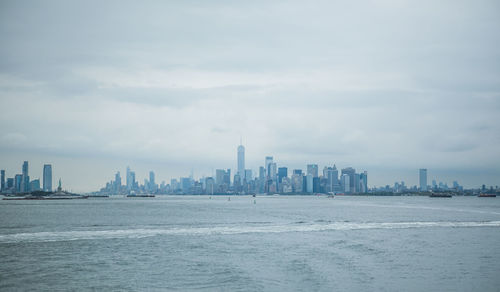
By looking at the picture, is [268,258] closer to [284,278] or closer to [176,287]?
[284,278]

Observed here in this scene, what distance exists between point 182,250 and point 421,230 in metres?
39.4

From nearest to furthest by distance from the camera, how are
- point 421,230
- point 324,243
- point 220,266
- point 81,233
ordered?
point 220,266, point 324,243, point 81,233, point 421,230

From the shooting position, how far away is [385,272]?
35.5 m

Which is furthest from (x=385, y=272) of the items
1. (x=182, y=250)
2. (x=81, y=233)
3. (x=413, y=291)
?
(x=81, y=233)

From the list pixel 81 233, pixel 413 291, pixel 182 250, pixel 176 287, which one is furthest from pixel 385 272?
pixel 81 233

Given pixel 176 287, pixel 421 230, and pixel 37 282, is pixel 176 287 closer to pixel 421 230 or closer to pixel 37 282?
pixel 37 282


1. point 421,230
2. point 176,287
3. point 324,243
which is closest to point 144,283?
point 176,287

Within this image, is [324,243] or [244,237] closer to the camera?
[324,243]

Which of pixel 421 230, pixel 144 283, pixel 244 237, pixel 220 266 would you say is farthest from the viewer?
pixel 421 230

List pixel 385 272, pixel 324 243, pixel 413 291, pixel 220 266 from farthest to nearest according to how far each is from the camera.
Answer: pixel 324 243
pixel 220 266
pixel 385 272
pixel 413 291

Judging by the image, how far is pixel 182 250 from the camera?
47812 mm

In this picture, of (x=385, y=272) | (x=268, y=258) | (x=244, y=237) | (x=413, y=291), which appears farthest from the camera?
(x=244, y=237)

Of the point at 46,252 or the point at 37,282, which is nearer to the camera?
the point at 37,282

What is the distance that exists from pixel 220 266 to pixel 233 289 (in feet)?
27.9
